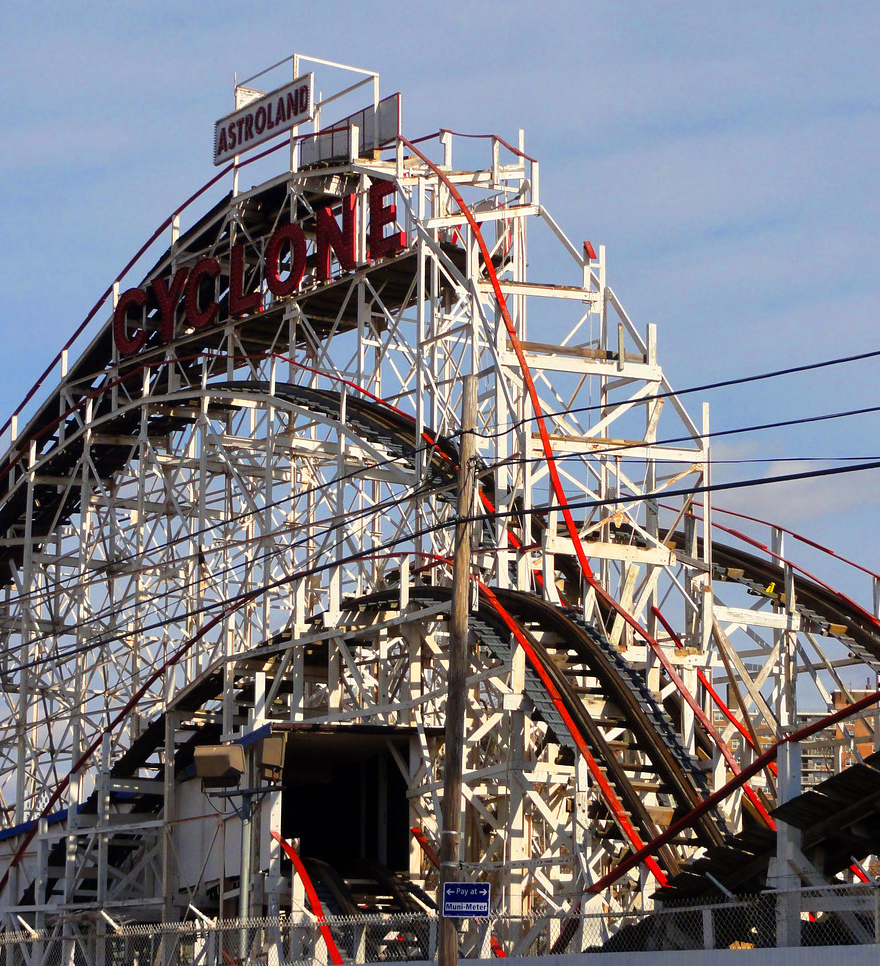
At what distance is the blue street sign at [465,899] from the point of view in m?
16.5

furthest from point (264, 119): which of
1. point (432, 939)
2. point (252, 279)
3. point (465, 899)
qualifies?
point (465, 899)

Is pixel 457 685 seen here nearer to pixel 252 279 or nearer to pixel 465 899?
pixel 465 899

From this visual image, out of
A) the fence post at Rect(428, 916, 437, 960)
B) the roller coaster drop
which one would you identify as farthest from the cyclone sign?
the fence post at Rect(428, 916, 437, 960)

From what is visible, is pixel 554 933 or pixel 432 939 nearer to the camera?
pixel 432 939

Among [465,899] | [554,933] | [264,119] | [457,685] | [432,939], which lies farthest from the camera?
[264,119]

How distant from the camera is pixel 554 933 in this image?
21.8 meters

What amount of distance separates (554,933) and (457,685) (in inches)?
227

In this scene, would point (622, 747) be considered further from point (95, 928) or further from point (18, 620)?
point (18, 620)

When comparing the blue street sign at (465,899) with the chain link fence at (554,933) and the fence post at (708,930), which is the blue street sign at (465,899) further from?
the fence post at (708,930)

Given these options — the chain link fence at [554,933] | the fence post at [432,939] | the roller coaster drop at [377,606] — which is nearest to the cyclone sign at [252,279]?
the roller coaster drop at [377,606]

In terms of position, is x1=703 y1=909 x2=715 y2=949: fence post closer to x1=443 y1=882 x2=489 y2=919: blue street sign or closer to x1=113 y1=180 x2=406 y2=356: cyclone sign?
x1=443 y1=882 x2=489 y2=919: blue street sign

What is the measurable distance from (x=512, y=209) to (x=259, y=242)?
7376mm

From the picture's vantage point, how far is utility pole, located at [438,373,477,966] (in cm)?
1688

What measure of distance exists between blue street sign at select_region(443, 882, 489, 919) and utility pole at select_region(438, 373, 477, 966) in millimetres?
120
